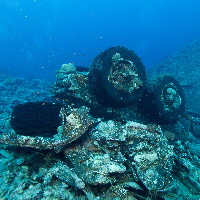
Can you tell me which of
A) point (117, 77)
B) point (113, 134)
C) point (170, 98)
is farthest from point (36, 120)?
point (170, 98)

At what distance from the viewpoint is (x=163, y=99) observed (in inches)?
239

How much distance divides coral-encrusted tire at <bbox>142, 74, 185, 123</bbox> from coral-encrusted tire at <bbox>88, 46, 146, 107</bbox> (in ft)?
1.63

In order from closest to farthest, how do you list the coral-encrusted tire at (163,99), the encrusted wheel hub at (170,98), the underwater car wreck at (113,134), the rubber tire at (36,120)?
1. the underwater car wreck at (113,134)
2. the rubber tire at (36,120)
3. the coral-encrusted tire at (163,99)
4. the encrusted wheel hub at (170,98)

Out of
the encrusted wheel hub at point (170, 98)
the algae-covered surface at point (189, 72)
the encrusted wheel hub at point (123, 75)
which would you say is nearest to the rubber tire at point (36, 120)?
the encrusted wheel hub at point (123, 75)

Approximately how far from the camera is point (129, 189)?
325 centimetres

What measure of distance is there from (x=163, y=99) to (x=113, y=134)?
3.18 m

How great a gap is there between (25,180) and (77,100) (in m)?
3.54

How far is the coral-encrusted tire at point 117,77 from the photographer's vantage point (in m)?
5.33

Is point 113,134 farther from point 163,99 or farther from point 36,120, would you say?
point 163,99

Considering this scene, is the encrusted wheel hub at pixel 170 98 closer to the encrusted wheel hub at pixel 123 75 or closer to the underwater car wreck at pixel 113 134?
the underwater car wreck at pixel 113 134

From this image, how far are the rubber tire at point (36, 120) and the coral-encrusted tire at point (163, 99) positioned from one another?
361 centimetres

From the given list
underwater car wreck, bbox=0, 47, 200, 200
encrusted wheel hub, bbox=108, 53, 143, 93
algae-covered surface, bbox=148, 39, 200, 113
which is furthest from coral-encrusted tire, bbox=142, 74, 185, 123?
algae-covered surface, bbox=148, 39, 200, 113

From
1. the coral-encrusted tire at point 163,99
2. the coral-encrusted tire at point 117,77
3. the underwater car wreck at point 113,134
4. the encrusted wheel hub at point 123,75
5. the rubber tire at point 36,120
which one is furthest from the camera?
the coral-encrusted tire at point 163,99

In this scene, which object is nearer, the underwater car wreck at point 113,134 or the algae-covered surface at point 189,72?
the underwater car wreck at point 113,134
